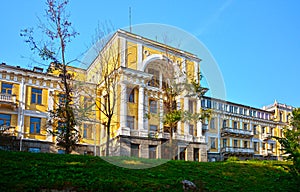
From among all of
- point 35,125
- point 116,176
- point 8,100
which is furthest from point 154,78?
point 35,125

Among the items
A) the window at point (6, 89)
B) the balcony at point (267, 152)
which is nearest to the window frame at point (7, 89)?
the window at point (6, 89)

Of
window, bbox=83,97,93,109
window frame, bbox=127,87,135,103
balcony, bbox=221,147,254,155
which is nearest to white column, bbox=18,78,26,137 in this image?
window, bbox=83,97,93,109

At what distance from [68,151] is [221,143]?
2656 cm

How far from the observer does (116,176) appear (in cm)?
1204

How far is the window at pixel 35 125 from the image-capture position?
27484mm

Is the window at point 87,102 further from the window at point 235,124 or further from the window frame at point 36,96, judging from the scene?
the window at point 235,124

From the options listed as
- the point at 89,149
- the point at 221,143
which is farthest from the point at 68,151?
the point at 221,143

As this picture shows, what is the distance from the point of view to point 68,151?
18.7 metres

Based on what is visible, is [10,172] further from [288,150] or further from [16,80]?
[16,80]

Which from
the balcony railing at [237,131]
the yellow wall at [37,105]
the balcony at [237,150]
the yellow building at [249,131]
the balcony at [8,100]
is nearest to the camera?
the balcony at [8,100]

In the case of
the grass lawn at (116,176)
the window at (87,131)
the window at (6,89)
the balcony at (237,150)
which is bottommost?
the balcony at (237,150)

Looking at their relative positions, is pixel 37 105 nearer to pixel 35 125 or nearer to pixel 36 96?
pixel 36 96

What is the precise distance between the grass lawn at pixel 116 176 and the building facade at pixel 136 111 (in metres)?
1.20

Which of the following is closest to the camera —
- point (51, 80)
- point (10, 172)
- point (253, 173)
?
point (10, 172)
